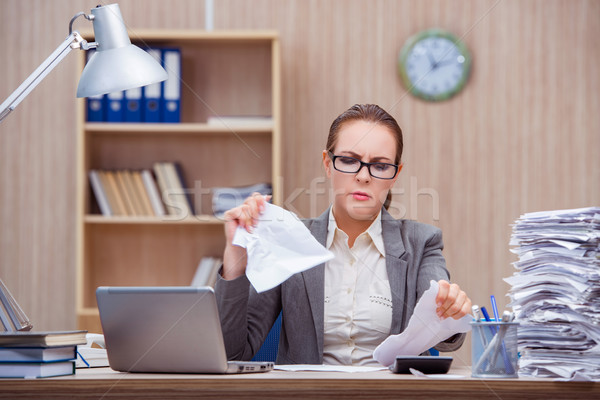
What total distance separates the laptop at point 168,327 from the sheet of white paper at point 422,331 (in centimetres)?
33

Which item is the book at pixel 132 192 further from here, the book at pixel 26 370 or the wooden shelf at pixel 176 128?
the book at pixel 26 370

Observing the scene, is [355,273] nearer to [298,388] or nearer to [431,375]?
[431,375]

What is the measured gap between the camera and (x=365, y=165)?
1.74m

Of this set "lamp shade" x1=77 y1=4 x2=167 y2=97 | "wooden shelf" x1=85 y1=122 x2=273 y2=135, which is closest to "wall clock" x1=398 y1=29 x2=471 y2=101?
"wooden shelf" x1=85 y1=122 x2=273 y2=135

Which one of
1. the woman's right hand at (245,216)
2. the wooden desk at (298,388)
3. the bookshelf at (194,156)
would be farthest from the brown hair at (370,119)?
the bookshelf at (194,156)

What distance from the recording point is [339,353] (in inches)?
66.1

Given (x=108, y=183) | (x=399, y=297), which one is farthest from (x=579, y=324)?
(x=108, y=183)

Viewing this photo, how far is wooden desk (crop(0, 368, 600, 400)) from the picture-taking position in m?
1.04

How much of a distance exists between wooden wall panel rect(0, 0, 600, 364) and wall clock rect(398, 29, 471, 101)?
0.05m

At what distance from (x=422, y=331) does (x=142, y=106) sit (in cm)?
219

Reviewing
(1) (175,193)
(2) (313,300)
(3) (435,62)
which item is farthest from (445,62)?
(2) (313,300)

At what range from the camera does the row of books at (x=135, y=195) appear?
3.12 metres

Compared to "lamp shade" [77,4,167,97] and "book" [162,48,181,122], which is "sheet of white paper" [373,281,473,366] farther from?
"book" [162,48,181,122]

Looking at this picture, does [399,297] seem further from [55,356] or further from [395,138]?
[55,356]
